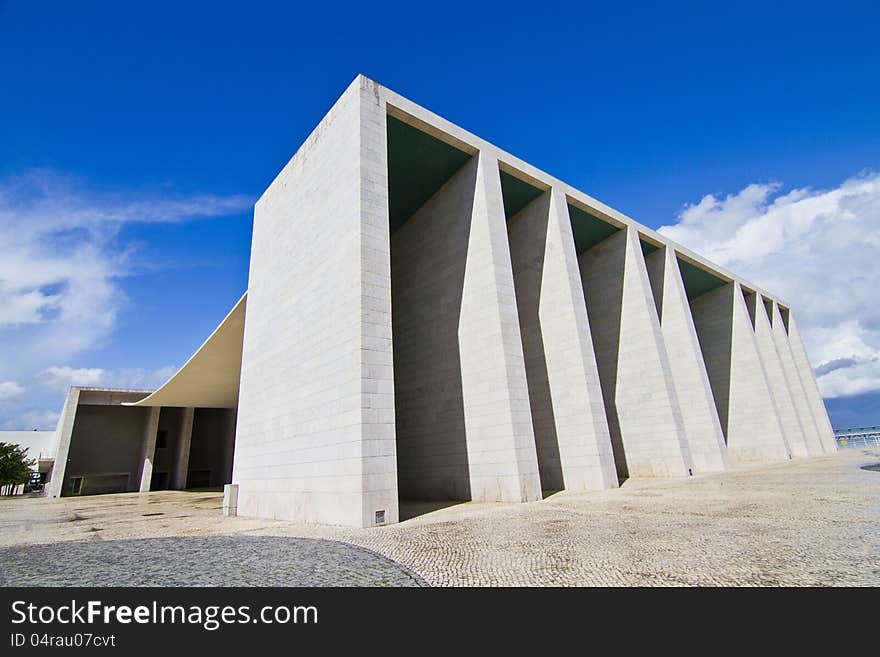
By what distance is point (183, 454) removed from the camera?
3641cm

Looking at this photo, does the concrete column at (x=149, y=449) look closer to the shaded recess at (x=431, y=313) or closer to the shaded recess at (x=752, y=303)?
the shaded recess at (x=431, y=313)

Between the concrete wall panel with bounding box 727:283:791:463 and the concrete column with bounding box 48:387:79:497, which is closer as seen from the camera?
the concrete wall panel with bounding box 727:283:791:463

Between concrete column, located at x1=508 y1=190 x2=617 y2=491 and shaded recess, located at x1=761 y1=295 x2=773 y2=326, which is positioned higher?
shaded recess, located at x1=761 y1=295 x2=773 y2=326

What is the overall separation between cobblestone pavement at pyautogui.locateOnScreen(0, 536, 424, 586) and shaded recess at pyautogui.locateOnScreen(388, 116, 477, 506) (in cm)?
769

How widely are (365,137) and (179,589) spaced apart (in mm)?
10529

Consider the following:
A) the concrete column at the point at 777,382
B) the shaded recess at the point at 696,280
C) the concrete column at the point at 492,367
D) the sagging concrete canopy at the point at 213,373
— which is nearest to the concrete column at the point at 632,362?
the shaded recess at the point at 696,280

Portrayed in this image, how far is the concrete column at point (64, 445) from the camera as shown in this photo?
31.3 m

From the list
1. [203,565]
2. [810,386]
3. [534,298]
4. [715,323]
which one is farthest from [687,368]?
[810,386]

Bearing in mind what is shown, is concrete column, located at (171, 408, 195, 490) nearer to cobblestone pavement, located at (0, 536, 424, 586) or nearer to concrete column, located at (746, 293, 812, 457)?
cobblestone pavement, located at (0, 536, 424, 586)

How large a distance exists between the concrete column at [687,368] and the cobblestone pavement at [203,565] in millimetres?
17961

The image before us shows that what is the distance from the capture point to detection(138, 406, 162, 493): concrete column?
3485cm

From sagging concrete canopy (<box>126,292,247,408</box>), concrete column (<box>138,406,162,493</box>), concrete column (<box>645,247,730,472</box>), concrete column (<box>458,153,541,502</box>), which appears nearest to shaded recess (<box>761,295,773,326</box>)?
concrete column (<box>645,247,730,472</box>)

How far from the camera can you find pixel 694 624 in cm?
270

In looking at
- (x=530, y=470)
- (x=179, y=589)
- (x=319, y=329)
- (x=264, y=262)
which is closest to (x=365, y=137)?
(x=319, y=329)
